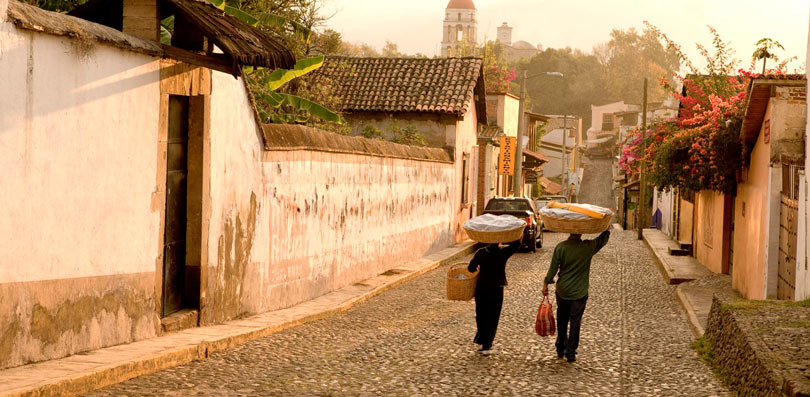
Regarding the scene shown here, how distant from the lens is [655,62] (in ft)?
383

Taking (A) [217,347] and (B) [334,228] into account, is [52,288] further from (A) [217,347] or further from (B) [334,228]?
(B) [334,228]

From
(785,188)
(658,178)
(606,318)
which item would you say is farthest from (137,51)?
(658,178)

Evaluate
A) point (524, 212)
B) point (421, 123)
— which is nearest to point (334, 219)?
point (524, 212)

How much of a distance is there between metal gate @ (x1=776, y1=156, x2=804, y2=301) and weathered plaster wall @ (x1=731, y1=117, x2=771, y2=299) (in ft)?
1.90

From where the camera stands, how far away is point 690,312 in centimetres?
1430

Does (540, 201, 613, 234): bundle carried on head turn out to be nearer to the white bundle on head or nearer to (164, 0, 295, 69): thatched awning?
the white bundle on head

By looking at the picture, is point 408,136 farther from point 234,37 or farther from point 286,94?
point 234,37

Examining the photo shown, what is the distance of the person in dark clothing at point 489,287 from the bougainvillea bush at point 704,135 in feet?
32.2

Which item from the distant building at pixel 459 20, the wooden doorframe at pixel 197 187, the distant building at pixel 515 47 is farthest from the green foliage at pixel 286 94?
the distant building at pixel 515 47

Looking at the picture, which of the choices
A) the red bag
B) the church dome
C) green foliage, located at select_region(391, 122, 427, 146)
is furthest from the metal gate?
the church dome

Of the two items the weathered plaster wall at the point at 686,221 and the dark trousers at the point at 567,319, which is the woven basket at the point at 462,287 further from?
the weathered plaster wall at the point at 686,221

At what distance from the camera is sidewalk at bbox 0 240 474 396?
6.97 meters

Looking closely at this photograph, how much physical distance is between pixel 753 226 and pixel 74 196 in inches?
477

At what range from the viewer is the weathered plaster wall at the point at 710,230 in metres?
21.3
